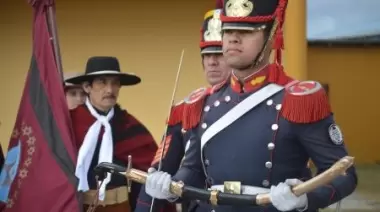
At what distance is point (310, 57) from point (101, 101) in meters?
7.97

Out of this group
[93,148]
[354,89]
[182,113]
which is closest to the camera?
[182,113]

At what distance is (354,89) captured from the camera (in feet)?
39.9

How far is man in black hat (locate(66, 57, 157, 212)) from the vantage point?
4.17 m

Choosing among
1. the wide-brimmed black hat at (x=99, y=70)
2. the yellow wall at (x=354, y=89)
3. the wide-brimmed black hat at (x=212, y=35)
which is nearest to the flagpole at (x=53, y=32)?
the wide-brimmed black hat at (x=99, y=70)

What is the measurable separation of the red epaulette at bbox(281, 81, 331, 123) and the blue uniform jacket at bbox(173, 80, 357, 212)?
19 mm

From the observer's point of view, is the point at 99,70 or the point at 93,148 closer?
the point at 93,148

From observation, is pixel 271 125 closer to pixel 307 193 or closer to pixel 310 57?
pixel 307 193

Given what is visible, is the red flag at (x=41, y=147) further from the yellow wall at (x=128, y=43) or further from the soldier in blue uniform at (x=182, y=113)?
the yellow wall at (x=128, y=43)

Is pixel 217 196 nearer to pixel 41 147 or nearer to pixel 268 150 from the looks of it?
pixel 268 150

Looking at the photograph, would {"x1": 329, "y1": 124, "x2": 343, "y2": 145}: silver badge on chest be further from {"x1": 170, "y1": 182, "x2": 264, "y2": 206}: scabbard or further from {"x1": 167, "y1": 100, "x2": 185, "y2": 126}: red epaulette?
{"x1": 167, "y1": 100, "x2": 185, "y2": 126}: red epaulette

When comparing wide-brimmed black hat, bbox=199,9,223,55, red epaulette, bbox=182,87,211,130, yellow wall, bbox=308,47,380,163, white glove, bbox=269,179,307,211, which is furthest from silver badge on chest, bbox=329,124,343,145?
yellow wall, bbox=308,47,380,163

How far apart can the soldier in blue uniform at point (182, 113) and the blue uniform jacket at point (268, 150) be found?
0.72 m

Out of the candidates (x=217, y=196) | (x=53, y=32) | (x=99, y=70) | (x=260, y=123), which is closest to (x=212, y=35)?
(x=99, y=70)

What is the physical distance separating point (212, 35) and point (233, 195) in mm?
1562
